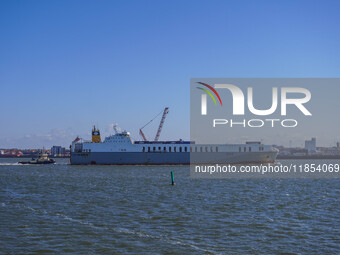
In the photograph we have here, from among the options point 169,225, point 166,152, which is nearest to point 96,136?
point 166,152

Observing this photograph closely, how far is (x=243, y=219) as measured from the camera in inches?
820

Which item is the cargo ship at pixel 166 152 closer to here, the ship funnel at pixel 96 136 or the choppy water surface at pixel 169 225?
the ship funnel at pixel 96 136

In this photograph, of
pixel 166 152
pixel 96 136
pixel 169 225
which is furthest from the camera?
pixel 96 136

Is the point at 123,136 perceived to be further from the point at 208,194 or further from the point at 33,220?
the point at 33,220

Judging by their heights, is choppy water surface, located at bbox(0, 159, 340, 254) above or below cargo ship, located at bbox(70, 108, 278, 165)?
below

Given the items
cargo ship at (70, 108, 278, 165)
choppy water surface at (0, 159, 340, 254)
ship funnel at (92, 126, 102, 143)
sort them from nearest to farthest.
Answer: choppy water surface at (0, 159, 340, 254) → cargo ship at (70, 108, 278, 165) → ship funnel at (92, 126, 102, 143)

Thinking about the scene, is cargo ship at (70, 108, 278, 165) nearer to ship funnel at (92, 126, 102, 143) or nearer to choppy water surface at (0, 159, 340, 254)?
ship funnel at (92, 126, 102, 143)

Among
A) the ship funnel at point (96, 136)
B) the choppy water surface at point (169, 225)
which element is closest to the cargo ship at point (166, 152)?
the ship funnel at point (96, 136)

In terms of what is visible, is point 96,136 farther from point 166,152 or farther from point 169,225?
point 169,225

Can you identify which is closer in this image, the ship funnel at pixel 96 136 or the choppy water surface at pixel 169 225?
the choppy water surface at pixel 169 225

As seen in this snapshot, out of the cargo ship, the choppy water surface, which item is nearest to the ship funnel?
the cargo ship

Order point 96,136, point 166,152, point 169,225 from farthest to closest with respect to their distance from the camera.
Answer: point 96,136
point 166,152
point 169,225

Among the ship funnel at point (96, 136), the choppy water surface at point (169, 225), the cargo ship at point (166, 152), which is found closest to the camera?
the choppy water surface at point (169, 225)

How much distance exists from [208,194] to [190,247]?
17.7 meters
